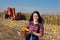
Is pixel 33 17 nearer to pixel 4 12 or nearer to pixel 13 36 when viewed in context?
pixel 13 36

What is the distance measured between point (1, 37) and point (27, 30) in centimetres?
660

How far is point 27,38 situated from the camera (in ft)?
22.6

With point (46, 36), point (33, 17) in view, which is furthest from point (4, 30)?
point (33, 17)

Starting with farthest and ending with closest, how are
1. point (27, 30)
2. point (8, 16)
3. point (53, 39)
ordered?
point (8, 16) < point (53, 39) < point (27, 30)

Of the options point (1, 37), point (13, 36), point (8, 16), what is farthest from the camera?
point (8, 16)

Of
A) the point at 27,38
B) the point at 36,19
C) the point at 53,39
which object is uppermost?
the point at 36,19

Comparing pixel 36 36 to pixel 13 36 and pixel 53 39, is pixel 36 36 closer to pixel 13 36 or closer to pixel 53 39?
pixel 13 36

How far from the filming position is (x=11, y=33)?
14742 mm

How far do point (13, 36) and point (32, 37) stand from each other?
730 centimetres

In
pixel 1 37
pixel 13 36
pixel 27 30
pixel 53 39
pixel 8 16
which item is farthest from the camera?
pixel 8 16

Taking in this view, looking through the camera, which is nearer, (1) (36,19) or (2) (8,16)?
(1) (36,19)

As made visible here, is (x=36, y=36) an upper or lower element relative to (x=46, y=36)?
upper

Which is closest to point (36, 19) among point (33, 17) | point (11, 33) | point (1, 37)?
point (33, 17)

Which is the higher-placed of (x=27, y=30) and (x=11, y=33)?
(x=27, y=30)
